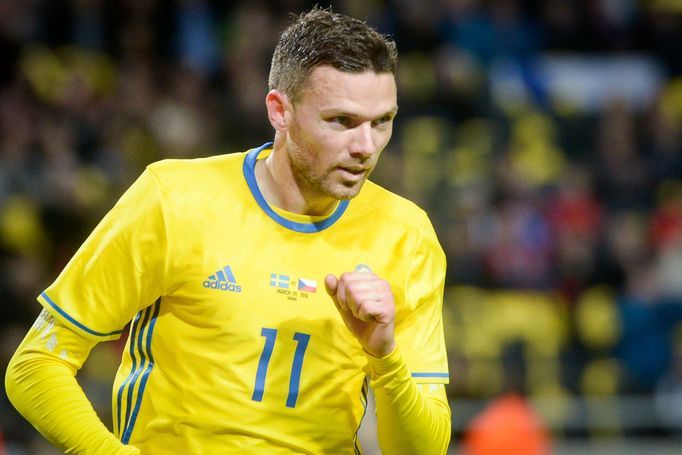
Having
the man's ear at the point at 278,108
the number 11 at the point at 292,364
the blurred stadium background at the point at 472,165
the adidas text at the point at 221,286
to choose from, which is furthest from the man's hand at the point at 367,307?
the blurred stadium background at the point at 472,165

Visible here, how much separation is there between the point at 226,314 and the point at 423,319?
1.88 feet

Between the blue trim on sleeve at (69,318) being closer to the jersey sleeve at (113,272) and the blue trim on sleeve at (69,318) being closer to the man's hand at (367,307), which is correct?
the jersey sleeve at (113,272)

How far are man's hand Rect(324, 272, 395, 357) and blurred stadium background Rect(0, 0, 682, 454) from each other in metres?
4.22

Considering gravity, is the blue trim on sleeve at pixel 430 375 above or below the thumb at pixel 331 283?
below

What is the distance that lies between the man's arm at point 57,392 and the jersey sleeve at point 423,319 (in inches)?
31.9

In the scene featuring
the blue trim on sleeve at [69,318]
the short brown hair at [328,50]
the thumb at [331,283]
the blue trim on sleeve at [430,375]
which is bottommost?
the blue trim on sleeve at [430,375]

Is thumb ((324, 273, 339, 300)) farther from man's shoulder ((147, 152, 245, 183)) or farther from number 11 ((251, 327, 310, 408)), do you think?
man's shoulder ((147, 152, 245, 183))

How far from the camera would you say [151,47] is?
963cm

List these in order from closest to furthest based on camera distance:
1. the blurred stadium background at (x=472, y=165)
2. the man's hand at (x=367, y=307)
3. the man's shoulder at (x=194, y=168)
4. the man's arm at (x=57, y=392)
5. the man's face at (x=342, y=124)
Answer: the man's hand at (x=367, y=307)
the man's arm at (x=57, y=392)
the man's face at (x=342, y=124)
the man's shoulder at (x=194, y=168)
the blurred stadium background at (x=472, y=165)

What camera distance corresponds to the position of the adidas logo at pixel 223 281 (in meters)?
3.21

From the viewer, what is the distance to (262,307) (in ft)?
10.6

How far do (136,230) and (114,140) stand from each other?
568 centimetres

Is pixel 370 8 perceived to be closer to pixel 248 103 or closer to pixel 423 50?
pixel 423 50

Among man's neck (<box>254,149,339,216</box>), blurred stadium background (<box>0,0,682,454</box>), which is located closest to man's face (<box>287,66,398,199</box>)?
man's neck (<box>254,149,339,216</box>)
